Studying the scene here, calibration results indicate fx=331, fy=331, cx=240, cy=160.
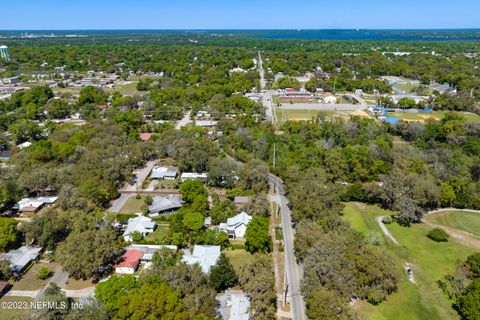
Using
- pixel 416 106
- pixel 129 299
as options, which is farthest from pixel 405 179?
pixel 416 106

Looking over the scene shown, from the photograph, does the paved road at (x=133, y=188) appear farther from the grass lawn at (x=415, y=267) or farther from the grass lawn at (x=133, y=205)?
the grass lawn at (x=415, y=267)

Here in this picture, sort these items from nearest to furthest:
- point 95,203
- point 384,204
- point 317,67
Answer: point 95,203 < point 384,204 < point 317,67

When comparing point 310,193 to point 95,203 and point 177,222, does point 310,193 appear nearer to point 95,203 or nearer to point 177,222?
point 177,222

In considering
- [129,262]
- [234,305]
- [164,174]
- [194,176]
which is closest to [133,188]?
[164,174]

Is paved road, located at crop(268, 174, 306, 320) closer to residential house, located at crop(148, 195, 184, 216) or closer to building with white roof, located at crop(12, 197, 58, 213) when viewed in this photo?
residential house, located at crop(148, 195, 184, 216)

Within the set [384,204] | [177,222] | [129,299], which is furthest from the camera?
[384,204]

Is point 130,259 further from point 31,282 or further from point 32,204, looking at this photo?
point 32,204

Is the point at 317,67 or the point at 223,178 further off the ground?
the point at 317,67
